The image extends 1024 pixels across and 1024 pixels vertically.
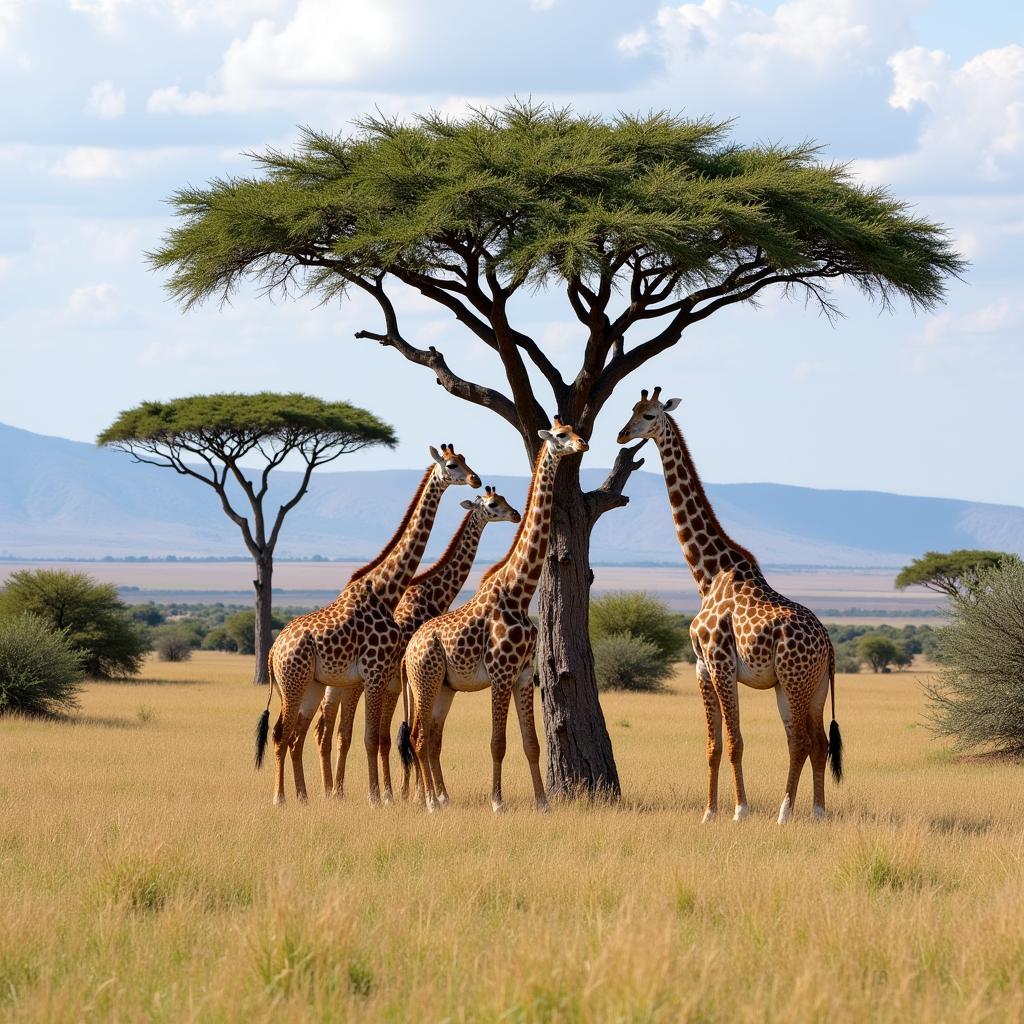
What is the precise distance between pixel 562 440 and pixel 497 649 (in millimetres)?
1796

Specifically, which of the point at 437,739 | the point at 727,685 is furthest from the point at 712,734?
the point at 437,739

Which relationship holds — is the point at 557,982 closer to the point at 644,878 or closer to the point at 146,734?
the point at 644,878

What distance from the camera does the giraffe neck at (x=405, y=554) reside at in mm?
13336

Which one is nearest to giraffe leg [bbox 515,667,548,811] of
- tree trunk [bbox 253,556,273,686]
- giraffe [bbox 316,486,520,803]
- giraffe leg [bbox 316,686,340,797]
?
giraffe [bbox 316,486,520,803]

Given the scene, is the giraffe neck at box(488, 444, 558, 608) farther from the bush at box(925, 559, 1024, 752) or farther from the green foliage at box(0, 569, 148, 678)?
Result: the green foliage at box(0, 569, 148, 678)

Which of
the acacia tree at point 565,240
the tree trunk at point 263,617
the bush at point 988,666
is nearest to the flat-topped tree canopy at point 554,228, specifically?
the acacia tree at point 565,240

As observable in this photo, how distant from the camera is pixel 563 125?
585 inches

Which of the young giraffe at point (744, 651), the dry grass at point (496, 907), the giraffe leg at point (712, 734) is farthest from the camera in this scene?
the giraffe leg at point (712, 734)

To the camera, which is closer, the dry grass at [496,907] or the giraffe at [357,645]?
the dry grass at [496,907]

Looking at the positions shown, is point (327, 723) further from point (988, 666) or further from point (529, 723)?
point (988, 666)

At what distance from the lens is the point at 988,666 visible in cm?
1938

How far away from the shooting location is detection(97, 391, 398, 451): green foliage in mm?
36344

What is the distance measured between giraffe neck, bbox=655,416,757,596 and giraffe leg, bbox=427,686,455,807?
91.0 inches

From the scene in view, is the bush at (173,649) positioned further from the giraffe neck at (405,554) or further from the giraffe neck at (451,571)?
the giraffe neck at (405,554)
